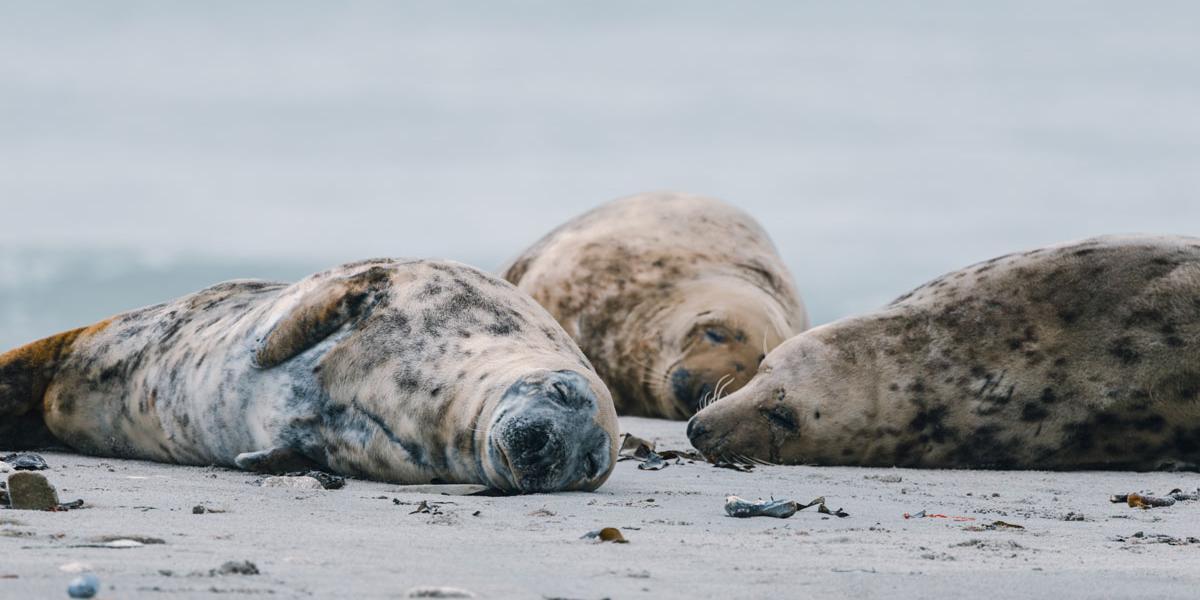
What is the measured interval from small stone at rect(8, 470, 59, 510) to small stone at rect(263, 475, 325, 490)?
3.25 feet

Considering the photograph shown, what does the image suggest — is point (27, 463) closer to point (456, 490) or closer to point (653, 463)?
point (456, 490)

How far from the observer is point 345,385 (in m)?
5.27

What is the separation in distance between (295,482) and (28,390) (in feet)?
7.93

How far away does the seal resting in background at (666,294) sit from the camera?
899cm

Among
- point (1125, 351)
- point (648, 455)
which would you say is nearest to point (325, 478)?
point (648, 455)

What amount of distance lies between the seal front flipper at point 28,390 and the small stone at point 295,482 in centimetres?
221

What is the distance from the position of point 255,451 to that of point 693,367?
3.84m

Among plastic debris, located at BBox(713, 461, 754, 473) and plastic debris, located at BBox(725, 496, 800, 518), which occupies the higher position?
plastic debris, located at BBox(725, 496, 800, 518)

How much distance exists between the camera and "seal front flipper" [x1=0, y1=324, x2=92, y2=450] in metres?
6.66

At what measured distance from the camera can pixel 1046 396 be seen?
6082mm

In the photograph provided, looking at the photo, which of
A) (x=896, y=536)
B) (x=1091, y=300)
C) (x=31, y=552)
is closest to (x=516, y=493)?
(x=896, y=536)

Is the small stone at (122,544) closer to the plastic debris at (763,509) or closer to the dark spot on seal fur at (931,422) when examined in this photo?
→ the plastic debris at (763,509)

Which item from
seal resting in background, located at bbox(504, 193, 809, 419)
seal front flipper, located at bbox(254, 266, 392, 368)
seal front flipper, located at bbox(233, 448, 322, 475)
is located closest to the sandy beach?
seal front flipper, located at bbox(233, 448, 322, 475)

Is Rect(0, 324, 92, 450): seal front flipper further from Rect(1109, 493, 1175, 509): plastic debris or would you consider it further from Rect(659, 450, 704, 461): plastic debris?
Rect(1109, 493, 1175, 509): plastic debris
